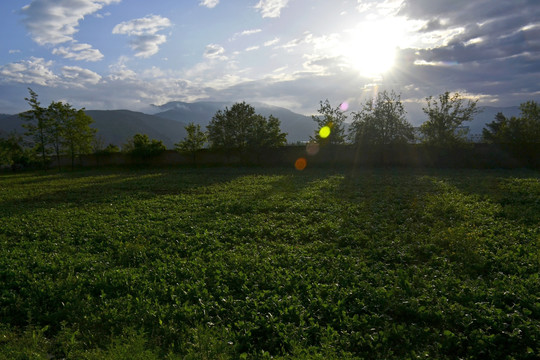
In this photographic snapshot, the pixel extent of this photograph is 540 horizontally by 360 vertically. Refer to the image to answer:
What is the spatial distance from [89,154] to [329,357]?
59.4 metres

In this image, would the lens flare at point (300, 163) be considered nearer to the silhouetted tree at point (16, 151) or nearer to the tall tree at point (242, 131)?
the tall tree at point (242, 131)

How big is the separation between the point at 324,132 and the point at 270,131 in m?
8.17

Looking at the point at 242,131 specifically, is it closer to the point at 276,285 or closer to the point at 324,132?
the point at 324,132

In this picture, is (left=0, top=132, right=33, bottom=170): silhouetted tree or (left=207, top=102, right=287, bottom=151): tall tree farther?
(left=0, top=132, right=33, bottom=170): silhouetted tree

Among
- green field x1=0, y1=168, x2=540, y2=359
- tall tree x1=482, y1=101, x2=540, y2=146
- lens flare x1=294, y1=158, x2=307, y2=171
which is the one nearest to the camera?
green field x1=0, y1=168, x2=540, y2=359

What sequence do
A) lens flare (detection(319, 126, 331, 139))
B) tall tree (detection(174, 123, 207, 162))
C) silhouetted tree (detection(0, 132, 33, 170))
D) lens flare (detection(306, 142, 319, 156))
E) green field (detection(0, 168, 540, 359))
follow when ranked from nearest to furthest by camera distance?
1. green field (detection(0, 168, 540, 359))
2. lens flare (detection(306, 142, 319, 156))
3. lens flare (detection(319, 126, 331, 139))
4. tall tree (detection(174, 123, 207, 162))
5. silhouetted tree (detection(0, 132, 33, 170))

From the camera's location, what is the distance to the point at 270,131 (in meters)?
44.9

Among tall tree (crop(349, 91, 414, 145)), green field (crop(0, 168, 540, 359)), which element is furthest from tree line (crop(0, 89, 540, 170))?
green field (crop(0, 168, 540, 359))

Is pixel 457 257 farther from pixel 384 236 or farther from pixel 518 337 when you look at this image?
pixel 518 337

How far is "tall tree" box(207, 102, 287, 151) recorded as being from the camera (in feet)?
146

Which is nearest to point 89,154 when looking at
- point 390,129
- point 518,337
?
point 390,129

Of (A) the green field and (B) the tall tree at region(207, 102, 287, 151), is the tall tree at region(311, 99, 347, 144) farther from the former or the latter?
(A) the green field

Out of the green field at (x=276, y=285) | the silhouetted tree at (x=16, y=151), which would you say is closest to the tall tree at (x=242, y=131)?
the green field at (x=276, y=285)

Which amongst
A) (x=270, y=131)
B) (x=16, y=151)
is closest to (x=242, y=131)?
(x=270, y=131)
